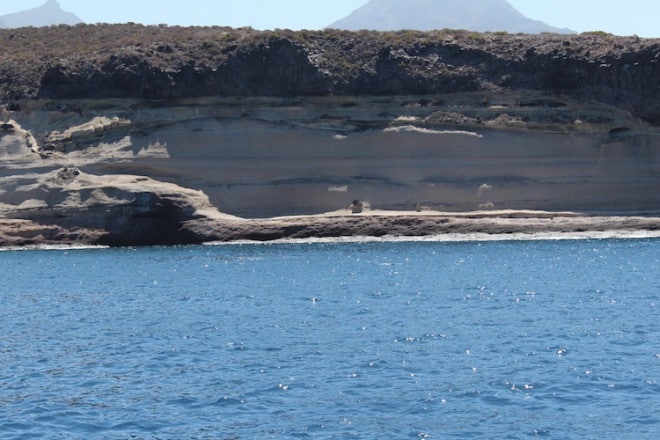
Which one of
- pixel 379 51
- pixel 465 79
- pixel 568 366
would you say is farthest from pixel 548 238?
pixel 568 366

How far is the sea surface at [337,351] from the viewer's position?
19.9 metres

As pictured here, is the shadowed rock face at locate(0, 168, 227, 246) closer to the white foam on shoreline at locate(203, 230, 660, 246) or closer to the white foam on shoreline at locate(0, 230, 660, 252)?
the white foam on shoreline at locate(0, 230, 660, 252)

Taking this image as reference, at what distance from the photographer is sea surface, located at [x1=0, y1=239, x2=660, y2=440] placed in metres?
19.9

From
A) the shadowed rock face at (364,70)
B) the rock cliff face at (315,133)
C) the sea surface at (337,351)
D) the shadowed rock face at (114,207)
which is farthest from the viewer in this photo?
the shadowed rock face at (364,70)

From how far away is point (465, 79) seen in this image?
62125 millimetres

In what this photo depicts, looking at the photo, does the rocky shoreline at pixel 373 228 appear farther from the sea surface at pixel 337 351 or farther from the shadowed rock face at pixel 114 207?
the sea surface at pixel 337 351

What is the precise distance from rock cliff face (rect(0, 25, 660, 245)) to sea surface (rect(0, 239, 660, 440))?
13.1 metres

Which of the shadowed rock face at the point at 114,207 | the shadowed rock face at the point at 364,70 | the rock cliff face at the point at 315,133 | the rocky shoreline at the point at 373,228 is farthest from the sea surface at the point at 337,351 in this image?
the shadowed rock face at the point at 364,70

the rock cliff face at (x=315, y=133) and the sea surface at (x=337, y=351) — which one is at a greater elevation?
the rock cliff face at (x=315, y=133)

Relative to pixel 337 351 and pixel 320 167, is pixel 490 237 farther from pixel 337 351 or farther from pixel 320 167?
pixel 337 351

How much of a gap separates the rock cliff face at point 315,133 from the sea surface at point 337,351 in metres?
13.1

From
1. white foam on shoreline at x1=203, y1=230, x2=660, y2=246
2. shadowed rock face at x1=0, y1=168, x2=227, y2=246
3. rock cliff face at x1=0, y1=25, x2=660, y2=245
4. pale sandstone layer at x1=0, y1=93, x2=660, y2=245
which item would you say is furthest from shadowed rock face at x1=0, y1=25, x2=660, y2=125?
white foam on shoreline at x1=203, y1=230, x2=660, y2=246

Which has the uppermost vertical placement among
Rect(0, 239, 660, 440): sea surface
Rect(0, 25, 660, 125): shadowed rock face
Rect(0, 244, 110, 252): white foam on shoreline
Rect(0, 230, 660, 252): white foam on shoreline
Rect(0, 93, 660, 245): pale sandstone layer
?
Rect(0, 25, 660, 125): shadowed rock face

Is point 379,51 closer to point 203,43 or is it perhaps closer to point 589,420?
point 203,43
